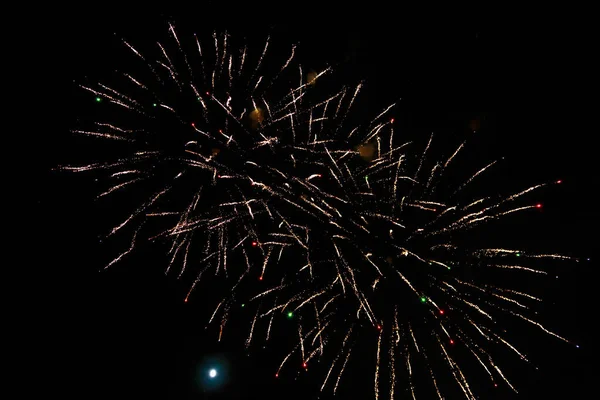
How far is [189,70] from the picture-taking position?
3.12m

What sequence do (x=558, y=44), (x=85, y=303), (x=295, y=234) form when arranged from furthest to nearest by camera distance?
(x=85, y=303) < (x=558, y=44) < (x=295, y=234)

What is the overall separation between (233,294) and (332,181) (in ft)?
4.90

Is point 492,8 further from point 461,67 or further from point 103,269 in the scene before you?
point 103,269

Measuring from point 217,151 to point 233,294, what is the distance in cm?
142

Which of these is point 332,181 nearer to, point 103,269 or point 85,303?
point 103,269

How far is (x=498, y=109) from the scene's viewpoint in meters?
3.64

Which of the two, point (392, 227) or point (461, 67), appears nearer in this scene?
point (392, 227)

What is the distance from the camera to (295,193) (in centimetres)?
313

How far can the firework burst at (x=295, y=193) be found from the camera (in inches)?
123

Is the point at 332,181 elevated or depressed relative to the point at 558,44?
depressed

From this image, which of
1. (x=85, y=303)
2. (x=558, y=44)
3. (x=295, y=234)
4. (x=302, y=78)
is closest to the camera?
(x=295, y=234)

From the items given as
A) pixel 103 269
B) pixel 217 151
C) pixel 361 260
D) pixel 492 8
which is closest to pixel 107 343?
pixel 103 269

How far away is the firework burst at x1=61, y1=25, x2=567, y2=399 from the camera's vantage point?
10.3 feet

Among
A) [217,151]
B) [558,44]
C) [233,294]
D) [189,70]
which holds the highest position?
[558,44]
